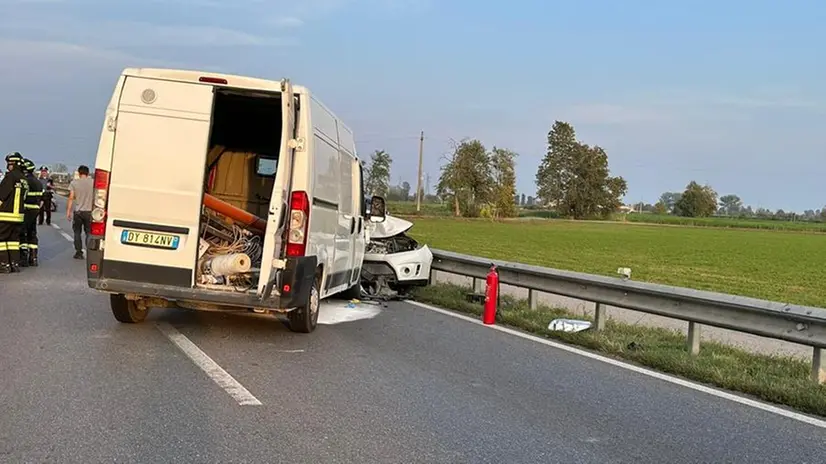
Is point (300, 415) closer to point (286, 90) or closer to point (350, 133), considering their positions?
point (286, 90)

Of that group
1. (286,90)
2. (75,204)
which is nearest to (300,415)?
(286,90)

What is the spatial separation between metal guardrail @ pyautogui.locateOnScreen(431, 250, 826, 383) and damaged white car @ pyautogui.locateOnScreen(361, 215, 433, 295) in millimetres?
1499

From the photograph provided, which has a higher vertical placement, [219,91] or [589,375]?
[219,91]

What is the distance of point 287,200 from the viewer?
280 inches

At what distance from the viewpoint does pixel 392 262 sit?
11.7 m

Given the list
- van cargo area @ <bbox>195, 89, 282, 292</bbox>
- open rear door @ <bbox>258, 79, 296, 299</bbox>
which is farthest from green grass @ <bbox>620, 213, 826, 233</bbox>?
open rear door @ <bbox>258, 79, 296, 299</bbox>

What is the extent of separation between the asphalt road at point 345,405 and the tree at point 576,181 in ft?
356

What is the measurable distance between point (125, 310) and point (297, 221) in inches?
91.4

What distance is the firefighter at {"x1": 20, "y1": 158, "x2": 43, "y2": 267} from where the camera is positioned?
12977 millimetres

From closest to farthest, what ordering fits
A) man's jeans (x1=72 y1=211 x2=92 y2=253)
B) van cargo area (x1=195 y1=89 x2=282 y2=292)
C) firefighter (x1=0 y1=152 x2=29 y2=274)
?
van cargo area (x1=195 y1=89 x2=282 y2=292), firefighter (x1=0 y1=152 x2=29 y2=274), man's jeans (x1=72 y1=211 x2=92 y2=253)

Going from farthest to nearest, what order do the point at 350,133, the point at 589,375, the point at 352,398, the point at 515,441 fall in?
the point at 350,133, the point at 589,375, the point at 352,398, the point at 515,441

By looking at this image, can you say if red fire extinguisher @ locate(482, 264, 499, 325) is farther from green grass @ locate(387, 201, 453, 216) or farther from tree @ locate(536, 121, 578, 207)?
tree @ locate(536, 121, 578, 207)

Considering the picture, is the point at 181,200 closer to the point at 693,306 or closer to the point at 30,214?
the point at 693,306

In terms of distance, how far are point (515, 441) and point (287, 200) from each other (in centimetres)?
337
